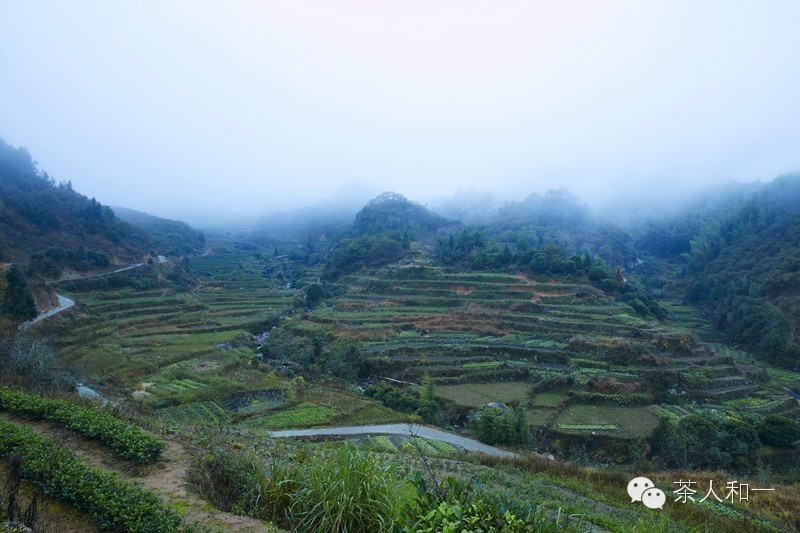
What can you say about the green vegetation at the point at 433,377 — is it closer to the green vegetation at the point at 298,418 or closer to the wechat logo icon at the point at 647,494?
the green vegetation at the point at 298,418

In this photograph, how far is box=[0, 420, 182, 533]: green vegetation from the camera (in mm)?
3865

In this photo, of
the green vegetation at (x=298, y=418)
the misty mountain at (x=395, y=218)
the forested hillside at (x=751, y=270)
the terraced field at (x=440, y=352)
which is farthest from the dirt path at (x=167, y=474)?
the misty mountain at (x=395, y=218)

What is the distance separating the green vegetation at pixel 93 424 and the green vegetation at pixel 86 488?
772 millimetres

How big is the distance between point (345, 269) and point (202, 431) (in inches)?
1896

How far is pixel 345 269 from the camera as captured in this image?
56.2 meters

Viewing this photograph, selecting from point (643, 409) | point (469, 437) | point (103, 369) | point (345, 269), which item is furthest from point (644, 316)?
point (103, 369)

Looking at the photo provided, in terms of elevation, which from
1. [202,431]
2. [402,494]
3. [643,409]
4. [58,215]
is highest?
[58,215]

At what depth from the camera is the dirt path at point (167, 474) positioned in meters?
4.26

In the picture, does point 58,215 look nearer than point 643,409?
No

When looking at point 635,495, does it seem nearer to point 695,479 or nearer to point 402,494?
point 402,494

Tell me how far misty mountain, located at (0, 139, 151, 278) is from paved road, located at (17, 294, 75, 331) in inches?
158

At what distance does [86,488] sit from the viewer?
170 inches

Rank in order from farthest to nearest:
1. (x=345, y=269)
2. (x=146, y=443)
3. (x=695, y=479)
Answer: (x=345, y=269)
(x=695, y=479)
(x=146, y=443)

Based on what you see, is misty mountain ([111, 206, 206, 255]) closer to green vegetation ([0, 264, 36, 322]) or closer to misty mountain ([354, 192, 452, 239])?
misty mountain ([354, 192, 452, 239])
